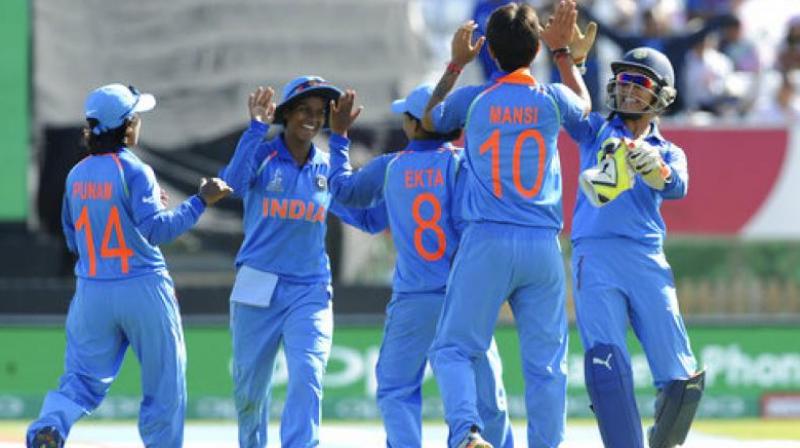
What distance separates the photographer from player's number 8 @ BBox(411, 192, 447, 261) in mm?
9539

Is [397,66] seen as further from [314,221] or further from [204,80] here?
[314,221]

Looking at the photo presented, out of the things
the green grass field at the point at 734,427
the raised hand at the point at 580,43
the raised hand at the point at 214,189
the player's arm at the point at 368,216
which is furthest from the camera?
the green grass field at the point at 734,427

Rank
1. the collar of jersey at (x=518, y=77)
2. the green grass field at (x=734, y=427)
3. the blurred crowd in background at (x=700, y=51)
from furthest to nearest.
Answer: the blurred crowd in background at (x=700, y=51) → the green grass field at (x=734, y=427) → the collar of jersey at (x=518, y=77)

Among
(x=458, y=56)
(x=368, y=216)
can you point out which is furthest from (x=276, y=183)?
(x=458, y=56)

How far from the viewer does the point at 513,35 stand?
8.86 m

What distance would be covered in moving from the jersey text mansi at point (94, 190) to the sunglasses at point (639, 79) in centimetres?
274

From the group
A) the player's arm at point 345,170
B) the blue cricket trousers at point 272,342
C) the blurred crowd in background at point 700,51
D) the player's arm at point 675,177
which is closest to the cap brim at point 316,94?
the player's arm at point 345,170

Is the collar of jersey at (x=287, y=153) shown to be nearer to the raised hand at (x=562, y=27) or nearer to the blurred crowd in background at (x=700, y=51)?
the raised hand at (x=562, y=27)

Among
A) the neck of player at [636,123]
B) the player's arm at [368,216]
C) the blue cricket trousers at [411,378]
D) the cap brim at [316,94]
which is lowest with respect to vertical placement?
the blue cricket trousers at [411,378]

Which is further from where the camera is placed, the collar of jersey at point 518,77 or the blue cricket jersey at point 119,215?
the blue cricket jersey at point 119,215

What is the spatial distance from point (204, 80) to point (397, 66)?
1.73m

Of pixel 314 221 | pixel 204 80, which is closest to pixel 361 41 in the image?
pixel 204 80

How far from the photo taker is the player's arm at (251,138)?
966 cm

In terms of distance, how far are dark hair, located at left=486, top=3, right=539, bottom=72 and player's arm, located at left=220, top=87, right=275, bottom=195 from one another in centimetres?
140
